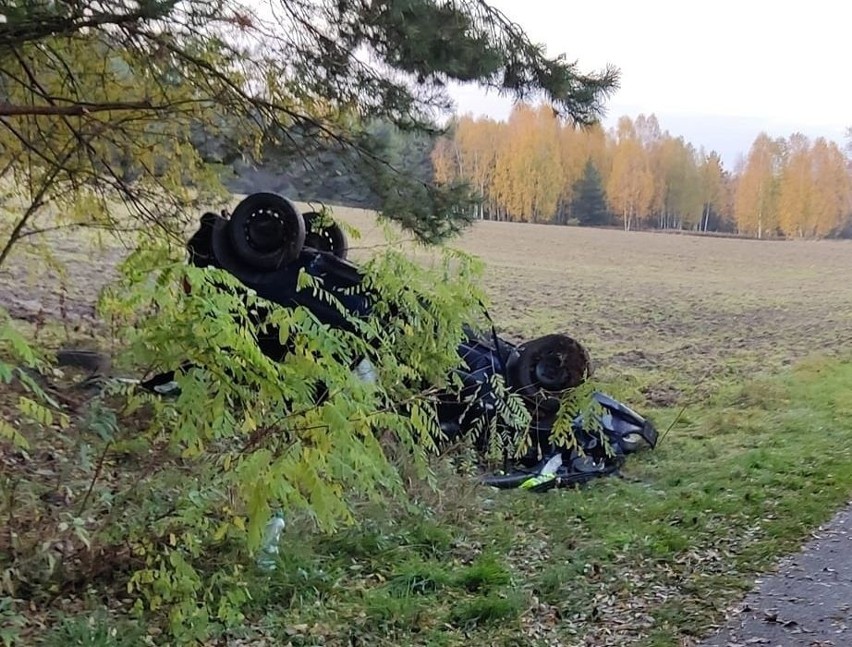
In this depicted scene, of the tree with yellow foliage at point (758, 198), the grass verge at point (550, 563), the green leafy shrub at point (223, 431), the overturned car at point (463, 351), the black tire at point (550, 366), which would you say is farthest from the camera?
the tree with yellow foliage at point (758, 198)

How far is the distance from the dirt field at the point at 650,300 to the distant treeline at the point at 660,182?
6.17 metres

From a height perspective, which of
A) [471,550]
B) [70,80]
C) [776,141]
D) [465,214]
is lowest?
[471,550]

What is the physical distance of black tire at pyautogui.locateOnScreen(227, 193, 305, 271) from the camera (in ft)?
24.0

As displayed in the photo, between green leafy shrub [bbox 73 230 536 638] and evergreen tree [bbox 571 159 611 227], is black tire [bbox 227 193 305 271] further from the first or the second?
evergreen tree [bbox 571 159 611 227]

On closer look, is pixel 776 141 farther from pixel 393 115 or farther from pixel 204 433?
pixel 204 433

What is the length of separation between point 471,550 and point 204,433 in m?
2.54

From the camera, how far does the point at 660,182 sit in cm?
6506

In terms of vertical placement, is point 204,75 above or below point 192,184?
above

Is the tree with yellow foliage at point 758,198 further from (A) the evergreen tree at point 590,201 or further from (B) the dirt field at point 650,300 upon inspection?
(B) the dirt field at point 650,300

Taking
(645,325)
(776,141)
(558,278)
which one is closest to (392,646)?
(645,325)

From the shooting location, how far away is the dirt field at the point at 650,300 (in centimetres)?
1167

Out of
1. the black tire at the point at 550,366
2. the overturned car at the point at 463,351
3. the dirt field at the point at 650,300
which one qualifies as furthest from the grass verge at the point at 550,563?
the dirt field at the point at 650,300

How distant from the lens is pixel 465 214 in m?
7.79

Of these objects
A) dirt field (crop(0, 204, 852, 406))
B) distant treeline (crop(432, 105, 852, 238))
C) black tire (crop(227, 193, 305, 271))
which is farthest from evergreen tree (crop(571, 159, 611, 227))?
black tire (crop(227, 193, 305, 271))
